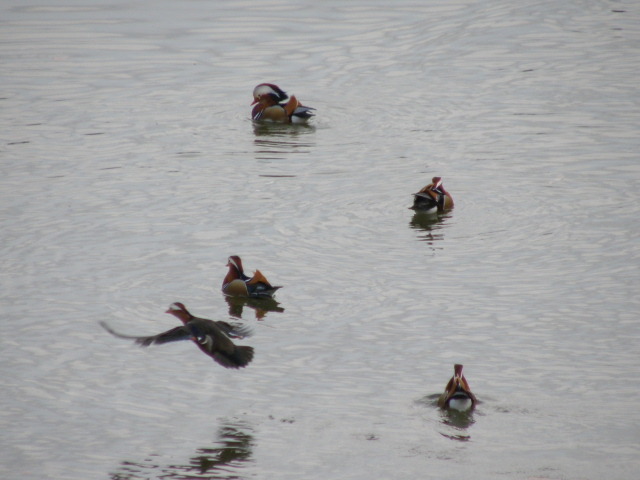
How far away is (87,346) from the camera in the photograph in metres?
9.72

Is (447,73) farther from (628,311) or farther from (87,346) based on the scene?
(87,346)

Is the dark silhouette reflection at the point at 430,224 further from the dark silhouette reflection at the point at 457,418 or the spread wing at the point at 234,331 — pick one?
the dark silhouette reflection at the point at 457,418

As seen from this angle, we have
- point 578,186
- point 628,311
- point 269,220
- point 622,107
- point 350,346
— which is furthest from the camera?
point 622,107

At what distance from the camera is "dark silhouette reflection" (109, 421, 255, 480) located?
7.46 metres

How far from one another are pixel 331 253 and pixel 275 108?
6581mm

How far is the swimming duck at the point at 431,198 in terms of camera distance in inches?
523

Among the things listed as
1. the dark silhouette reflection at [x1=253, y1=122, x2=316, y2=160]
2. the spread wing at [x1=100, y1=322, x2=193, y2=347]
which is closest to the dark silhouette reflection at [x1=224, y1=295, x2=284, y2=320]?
the spread wing at [x1=100, y1=322, x2=193, y2=347]

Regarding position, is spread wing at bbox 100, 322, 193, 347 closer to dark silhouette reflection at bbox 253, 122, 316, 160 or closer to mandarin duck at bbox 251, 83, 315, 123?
dark silhouette reflection at bbox 253, 122, 316, 160

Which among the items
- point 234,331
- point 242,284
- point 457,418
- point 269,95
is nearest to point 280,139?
point 269,95

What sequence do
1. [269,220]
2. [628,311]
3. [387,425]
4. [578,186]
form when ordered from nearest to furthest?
[387,425] → [628,311] → [269,220] → [578,186]

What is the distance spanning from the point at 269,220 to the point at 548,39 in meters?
12.3

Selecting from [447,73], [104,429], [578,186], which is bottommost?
[104,429]

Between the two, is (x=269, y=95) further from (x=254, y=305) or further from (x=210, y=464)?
(x=210, y=464)

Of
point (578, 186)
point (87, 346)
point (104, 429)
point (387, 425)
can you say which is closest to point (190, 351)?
point (87, 346)
